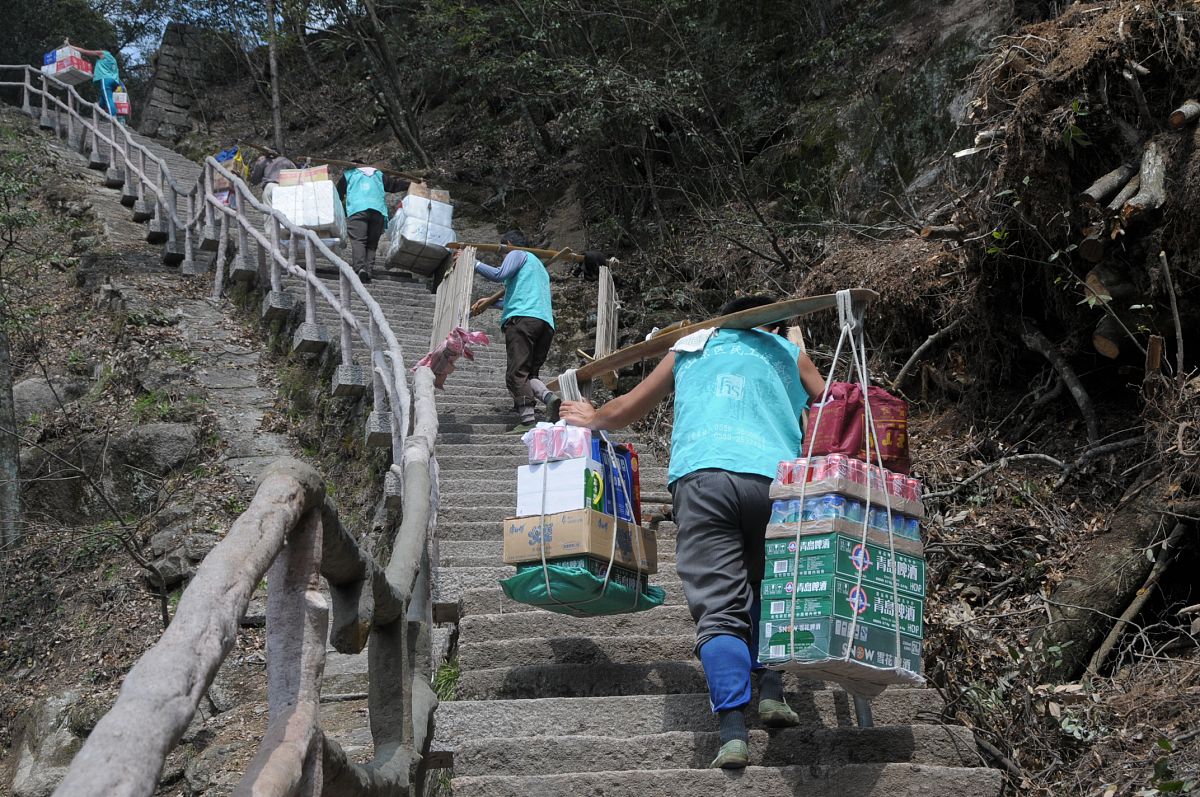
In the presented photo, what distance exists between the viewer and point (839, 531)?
3787mm

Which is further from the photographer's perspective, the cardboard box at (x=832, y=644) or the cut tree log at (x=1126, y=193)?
the cut tree log at (x=1126, y=193)

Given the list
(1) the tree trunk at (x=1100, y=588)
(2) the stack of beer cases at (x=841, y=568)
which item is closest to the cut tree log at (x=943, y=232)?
(1) the tree trunk at (x=1100, y=588)

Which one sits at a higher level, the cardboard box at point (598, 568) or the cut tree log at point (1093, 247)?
the cut tree log at point (1093, 247)

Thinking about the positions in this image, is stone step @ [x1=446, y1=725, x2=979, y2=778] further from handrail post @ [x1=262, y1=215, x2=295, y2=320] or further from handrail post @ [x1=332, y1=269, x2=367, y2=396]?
handrail post @ [x1=262, y1=215, x2=295, y2=320]

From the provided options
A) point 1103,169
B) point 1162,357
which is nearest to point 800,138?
point 1103,169

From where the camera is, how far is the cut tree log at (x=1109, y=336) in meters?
6.64

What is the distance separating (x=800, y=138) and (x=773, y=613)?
9951mm

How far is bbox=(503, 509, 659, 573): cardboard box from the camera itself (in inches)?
182

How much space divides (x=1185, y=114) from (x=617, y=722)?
4.30 m

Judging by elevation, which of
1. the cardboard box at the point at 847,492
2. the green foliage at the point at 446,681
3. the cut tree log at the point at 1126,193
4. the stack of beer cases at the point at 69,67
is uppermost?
the stack of beer cases at the point at 69,67

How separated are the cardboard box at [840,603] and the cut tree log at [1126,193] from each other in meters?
3.38

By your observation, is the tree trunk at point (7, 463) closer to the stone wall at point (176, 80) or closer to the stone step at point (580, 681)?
the stone step at point (580, 681)

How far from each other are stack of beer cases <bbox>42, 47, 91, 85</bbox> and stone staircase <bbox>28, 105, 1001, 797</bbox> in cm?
1829

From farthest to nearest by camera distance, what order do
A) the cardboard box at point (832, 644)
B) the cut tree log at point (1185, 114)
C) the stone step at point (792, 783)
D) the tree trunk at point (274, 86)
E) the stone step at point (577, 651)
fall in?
the tree trunk at point (274, 86) → the cut tree log at point (1185, 114) → the stone step at point (577, 651) → the stone step at point (792, 783) → the cardboard box at point (832, 644)
